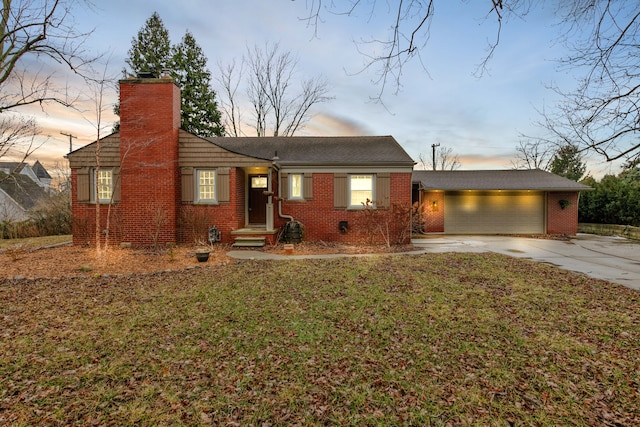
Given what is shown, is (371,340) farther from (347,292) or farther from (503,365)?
A: (347,292)

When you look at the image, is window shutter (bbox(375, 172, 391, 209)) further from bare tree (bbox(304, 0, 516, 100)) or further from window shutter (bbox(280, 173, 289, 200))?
bare tree (bbox(304, 0, 516, 100))

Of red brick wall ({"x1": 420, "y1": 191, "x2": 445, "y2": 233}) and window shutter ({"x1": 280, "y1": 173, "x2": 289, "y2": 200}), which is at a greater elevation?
window shutter ({"x1": 280, "y1": 173, "x2": 289, "y2": 200})

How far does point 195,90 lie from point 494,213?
2243 centimetres

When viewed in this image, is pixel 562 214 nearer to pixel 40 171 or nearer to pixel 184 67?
pixel 184 67

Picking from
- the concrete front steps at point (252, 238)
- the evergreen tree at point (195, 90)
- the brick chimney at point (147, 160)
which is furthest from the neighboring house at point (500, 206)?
the evergreen tree at point (195, 90)

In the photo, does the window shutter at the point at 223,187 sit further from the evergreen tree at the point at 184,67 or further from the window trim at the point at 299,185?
the evergreen tree at the point at 184,67

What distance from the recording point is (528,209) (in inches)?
656

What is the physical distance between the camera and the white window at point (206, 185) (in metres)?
11.5

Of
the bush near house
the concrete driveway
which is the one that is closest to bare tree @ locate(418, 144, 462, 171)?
the concrete driveway

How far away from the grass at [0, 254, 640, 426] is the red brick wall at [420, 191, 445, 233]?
10686mm

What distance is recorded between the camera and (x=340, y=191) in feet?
41.1

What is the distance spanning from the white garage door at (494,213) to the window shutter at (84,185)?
53.4 feet

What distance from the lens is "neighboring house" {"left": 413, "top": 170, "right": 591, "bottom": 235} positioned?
16297mm

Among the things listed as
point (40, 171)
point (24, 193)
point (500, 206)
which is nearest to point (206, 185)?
point (500, 206)
